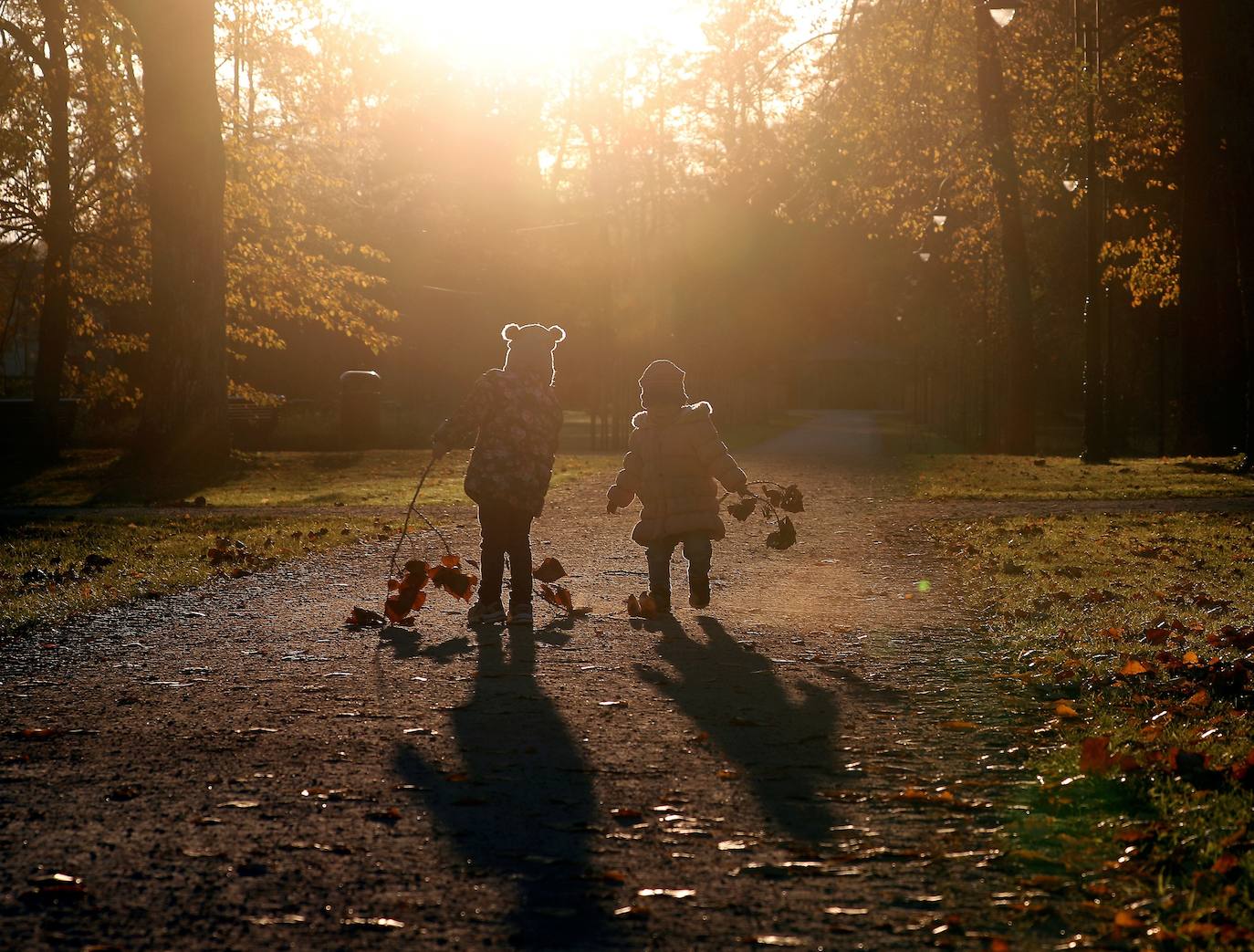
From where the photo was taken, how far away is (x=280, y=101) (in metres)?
29.5

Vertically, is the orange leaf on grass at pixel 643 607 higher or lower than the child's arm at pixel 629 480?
lower

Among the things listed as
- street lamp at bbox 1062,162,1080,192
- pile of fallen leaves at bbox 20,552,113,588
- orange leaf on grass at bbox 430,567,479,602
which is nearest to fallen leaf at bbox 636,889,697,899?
orange leaf on grass at bbox 430,567,479,602

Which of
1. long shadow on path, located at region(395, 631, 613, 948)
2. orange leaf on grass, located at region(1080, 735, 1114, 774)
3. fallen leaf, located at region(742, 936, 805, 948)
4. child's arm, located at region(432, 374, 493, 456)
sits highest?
child's arm, located at region(432, 374, 493, 456)

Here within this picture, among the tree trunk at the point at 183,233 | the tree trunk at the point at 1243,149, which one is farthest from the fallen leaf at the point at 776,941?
the tree trunk at the point at 183,233

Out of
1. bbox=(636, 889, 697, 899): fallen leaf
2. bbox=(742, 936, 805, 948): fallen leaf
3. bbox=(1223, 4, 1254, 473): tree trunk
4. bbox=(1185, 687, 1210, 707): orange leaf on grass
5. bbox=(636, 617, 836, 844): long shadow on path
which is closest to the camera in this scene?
bbox=(742, 936, 805, 948): fallen leaf

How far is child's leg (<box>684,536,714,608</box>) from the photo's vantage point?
953 centimetres

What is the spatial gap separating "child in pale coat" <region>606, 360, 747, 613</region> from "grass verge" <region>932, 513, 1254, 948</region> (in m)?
1.80

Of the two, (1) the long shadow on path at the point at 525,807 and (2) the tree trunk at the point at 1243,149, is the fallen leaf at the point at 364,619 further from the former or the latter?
(2) the tree trunk at the point at 1243,149

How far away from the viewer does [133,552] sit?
13.1 meters

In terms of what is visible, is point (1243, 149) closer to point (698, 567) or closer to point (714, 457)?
point (714, 457)

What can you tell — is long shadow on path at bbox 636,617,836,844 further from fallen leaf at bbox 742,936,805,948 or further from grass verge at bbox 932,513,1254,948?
fallen leaf at bbox 742,936,805,948

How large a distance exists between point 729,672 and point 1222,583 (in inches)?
196

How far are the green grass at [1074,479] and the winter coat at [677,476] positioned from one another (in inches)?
418

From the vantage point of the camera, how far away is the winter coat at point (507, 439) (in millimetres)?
9016
